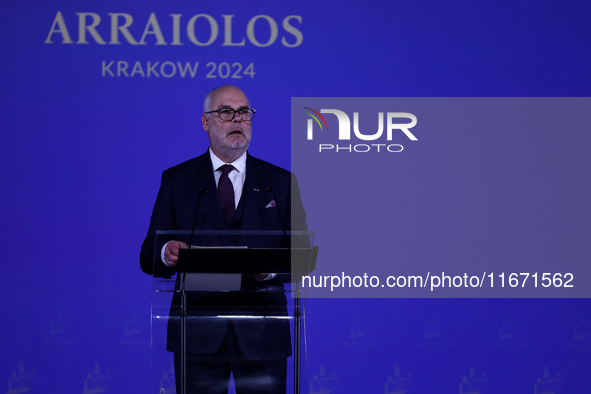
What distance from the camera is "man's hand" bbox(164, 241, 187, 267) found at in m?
2.29

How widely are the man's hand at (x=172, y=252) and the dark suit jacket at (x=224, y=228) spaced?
0.19 ft

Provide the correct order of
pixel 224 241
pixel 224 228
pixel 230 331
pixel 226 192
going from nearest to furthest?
pixel 230 331 → pixel 224 241 → pixel 224 228 → pixel 226 192

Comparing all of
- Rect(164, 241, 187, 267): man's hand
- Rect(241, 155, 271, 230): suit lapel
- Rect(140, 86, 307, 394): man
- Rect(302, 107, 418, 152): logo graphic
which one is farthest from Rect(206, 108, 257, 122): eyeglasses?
Rect(164, 241, 187, 267): man's hand

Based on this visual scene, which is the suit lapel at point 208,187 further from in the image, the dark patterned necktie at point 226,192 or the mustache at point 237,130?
the mustache at point 237,130

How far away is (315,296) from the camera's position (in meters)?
3.91

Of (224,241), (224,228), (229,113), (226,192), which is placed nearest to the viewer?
(224,241)

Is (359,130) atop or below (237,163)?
atop

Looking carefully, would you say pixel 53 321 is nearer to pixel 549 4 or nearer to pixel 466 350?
pixel 466 350

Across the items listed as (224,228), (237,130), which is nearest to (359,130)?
(237,130)

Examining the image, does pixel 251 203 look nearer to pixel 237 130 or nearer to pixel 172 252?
pixel 237 130

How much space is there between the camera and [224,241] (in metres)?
2.51

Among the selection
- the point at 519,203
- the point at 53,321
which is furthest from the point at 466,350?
the point at 53,321

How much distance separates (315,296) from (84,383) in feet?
5.35

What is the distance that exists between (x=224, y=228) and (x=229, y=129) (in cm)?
60
